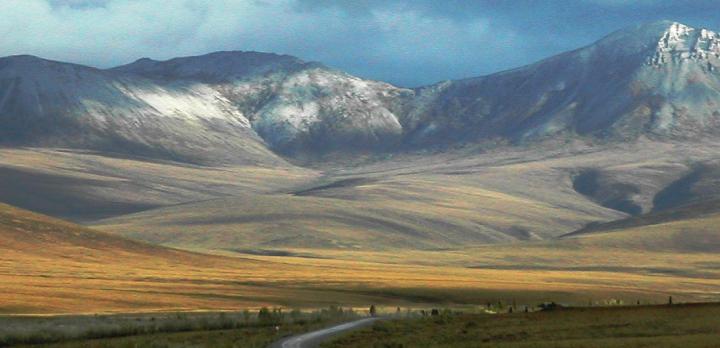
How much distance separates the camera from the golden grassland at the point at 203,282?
331 ft

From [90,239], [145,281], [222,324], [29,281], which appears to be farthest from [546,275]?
[222,324]

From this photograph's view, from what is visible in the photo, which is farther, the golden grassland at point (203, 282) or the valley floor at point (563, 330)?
the golden grassland at point (203, 282)

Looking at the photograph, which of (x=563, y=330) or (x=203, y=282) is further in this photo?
(x=203, y=282)

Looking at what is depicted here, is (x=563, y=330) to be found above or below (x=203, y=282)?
above

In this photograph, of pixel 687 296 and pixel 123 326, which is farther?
pixel 687 296

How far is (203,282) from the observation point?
130375 millimetres

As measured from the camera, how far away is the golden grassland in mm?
100875

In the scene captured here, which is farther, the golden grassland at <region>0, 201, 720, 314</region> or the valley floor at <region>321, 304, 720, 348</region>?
the golden grassland at <region>0, 201, 720, 314</region>

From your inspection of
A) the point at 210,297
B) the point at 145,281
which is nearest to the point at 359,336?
the point at 210,297

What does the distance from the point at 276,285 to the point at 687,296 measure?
43794 mm

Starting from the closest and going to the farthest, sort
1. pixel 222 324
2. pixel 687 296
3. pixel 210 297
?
pixel 222 324 → pixel 210 297 → pixel 687 296

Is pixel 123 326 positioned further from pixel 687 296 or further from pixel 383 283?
pixel 687 296

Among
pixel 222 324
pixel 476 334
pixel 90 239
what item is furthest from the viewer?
pixel 90 239

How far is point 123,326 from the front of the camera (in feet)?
203
